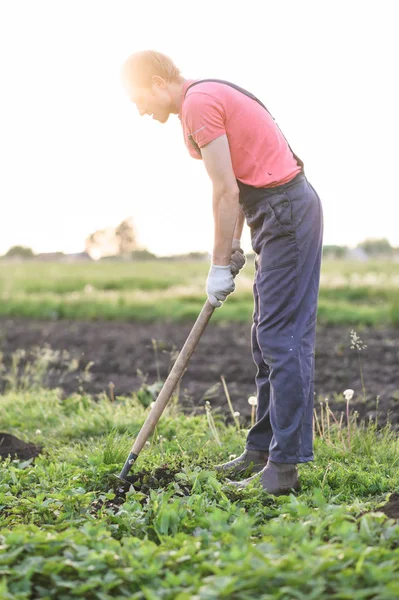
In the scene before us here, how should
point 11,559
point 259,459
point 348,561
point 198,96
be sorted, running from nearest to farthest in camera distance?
1. point 348,561
2. point 11,559
3. point 198,96
4. point 259,459

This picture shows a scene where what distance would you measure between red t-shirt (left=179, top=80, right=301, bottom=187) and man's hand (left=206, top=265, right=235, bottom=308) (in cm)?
45

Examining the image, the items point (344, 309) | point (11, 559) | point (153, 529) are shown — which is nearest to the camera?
point (11, 559)

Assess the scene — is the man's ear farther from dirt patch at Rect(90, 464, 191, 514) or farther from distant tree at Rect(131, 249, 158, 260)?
distant tree at Rect(131, 249, 158, 260)

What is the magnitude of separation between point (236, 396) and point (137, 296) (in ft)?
30.4

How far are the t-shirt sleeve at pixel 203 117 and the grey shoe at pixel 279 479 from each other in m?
1.62

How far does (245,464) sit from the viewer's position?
411 centimetres

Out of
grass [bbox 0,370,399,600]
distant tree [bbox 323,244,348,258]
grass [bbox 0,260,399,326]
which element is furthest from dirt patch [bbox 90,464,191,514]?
distant tree [bbox 323,244,348,258]

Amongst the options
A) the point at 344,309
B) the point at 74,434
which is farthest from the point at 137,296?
the point at 74,434

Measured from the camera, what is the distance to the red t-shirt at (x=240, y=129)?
3555 mm

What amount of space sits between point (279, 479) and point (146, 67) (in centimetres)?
214

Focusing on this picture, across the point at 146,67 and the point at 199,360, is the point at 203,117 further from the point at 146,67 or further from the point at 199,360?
the point at 199,360

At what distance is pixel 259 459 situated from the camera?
4.14 metres

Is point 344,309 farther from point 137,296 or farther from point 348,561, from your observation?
point 348,561

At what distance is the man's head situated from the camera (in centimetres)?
370
